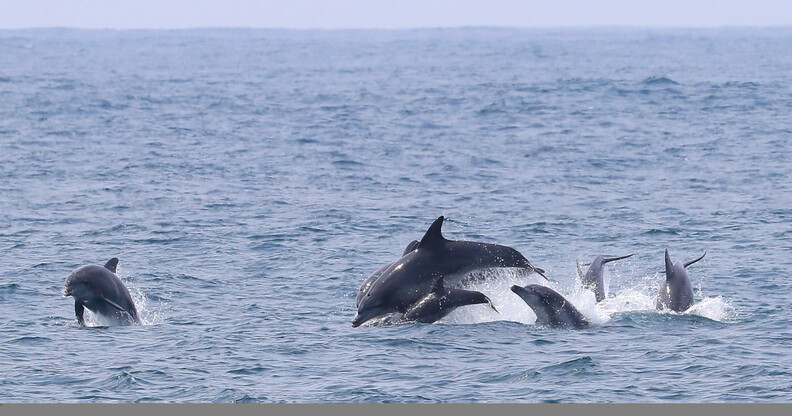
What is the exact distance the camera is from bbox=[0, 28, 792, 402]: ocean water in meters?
19.2

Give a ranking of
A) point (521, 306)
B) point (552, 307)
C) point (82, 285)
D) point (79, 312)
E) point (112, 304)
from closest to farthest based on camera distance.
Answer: point (112, 304), point (82, 285), point (79, 312), point (552, 307), point (521, 306)

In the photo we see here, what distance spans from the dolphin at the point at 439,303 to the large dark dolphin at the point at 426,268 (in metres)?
0.22

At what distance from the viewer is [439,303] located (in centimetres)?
2267

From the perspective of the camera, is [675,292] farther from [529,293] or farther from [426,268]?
[426,268]

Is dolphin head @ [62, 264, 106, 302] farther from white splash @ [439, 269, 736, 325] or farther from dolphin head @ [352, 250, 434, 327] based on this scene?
white splash @ [439, 269, 736, 325]

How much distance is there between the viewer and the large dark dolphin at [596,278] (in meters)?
25.4

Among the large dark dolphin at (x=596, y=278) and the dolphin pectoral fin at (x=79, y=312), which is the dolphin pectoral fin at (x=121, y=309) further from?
the large dark dolphin at (x=596, y=278)

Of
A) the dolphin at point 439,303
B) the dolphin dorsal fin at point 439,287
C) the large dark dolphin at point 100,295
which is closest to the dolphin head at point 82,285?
the large dark dolphin at point 100,295

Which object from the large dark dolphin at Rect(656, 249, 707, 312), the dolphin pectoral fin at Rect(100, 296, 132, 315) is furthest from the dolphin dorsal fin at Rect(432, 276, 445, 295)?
the dolphin pectoral fin at Rect(100, 296, 132, 315)

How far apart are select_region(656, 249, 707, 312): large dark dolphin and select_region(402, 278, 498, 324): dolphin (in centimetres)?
384

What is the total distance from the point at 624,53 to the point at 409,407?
13580 centimetres

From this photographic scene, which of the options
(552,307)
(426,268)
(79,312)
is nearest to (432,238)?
(426,268)

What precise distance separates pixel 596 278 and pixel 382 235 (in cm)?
850

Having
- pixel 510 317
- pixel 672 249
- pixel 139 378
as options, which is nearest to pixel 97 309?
pixel 139 378
